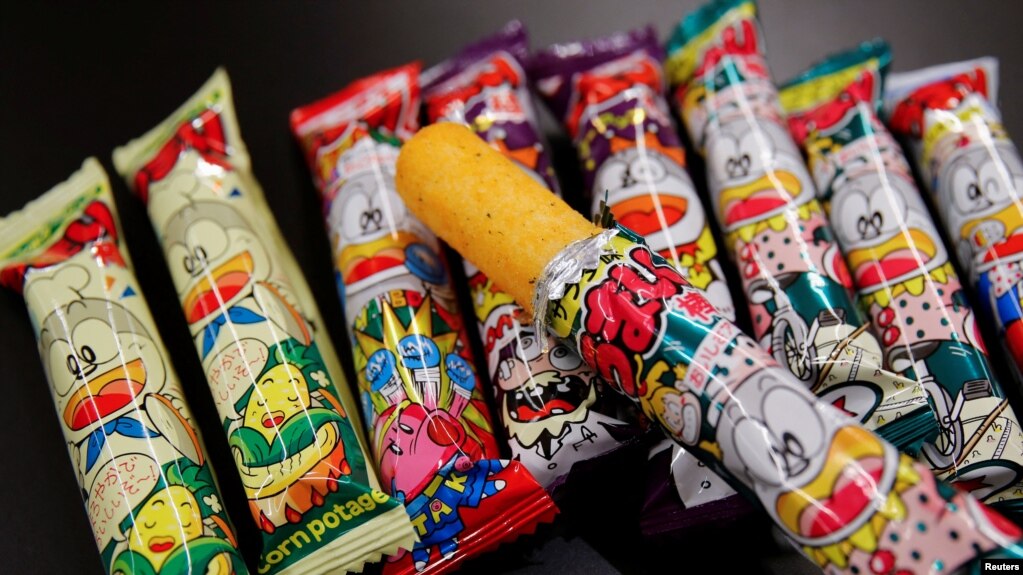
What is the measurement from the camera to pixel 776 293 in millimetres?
1251

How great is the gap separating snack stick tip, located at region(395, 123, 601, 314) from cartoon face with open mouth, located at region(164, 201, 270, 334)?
0.26 metres

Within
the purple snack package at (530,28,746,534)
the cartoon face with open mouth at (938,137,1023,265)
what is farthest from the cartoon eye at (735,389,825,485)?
the cartoon face with open mouth at (938,137,1023,265)

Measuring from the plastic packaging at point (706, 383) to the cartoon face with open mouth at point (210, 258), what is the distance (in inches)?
10.7

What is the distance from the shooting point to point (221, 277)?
130cm

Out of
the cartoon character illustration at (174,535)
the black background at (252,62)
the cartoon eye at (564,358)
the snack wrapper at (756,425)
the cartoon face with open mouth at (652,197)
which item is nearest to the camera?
the snack wrapper at (756,425)

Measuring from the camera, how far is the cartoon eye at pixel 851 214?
1335 millimetres

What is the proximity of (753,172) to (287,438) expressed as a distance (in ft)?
2.65

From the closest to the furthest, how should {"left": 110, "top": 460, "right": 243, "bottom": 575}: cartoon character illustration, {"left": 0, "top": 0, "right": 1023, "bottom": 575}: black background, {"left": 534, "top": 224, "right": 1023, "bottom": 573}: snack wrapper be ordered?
{"left": 534, "top": 224, "right": 1023, "bottom": 573}: snack wrapper → {"left": 110, "top": 460, "right": 243, "bottom": 575}: cartoon character illustration → {"left": 0, "top": 0, "right": 1023, "bottom": 575}: black background

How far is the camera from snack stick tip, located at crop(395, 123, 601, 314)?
1.12 meters

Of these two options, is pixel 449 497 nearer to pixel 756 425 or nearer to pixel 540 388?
pixel 540 388

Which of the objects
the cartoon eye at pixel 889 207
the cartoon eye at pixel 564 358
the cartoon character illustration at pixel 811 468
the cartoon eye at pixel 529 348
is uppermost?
the cartoon eye at pixel 889 207

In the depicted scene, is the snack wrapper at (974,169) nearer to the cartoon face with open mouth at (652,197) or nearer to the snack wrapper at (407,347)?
the cartoon face with open mouth at (652,197)

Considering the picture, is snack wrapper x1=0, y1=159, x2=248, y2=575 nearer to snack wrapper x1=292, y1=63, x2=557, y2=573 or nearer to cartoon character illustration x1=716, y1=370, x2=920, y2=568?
snack wrapper x1=292, y1=63, x2=557, y2=573

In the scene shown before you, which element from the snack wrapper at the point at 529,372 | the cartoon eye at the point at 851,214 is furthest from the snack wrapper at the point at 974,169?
the snack wrapper at the point at 529,372
